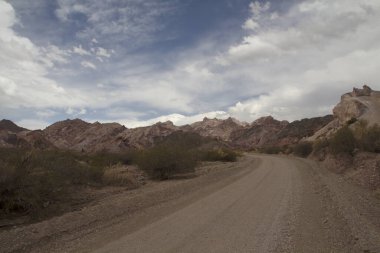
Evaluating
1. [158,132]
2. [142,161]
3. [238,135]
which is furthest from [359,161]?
[238,135]

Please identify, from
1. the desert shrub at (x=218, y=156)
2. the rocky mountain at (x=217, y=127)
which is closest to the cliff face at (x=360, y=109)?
the desert shrub at (x=218, y=156)

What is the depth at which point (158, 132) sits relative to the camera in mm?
116000

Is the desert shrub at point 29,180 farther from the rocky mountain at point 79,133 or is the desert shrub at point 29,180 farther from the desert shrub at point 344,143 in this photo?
the rocky mountain at point 79,133

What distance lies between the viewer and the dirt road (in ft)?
33.1

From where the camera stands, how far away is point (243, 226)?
12031mm

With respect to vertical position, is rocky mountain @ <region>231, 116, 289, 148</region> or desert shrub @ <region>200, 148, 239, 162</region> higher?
rocky mountain @ <region>231, 116, 289, 148</region>

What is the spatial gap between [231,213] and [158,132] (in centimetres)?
10236

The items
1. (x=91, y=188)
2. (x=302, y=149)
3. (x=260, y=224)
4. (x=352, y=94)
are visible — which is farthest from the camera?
(x=352, y=94)

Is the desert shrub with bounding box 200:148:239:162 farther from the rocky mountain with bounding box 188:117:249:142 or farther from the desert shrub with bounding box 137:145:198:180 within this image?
the rocky mountain with bounding box 188:117:249:142

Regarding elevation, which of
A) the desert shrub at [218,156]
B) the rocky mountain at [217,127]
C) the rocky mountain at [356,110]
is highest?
the rocky mountain at [217,127]

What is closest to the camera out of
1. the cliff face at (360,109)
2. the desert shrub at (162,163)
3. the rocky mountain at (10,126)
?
the desert shrub at (162,163)

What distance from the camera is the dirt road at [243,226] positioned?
397 inches

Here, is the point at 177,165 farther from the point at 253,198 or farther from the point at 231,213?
the point at 231,213

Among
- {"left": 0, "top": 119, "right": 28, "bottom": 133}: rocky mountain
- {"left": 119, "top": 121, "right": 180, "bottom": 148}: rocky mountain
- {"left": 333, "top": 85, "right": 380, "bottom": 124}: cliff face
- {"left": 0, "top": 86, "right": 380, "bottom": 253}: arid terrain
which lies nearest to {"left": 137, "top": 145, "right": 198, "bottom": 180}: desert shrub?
{"left": 0, "top": 86, "right": 380, "bottom": 253}: arid terrain
